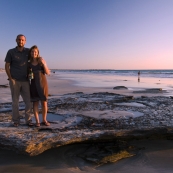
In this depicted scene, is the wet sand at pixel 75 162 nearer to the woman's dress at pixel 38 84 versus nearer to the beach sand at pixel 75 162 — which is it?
the beach sand at pixel 75 162

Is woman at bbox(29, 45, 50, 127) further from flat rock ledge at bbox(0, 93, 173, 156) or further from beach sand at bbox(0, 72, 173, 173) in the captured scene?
beach sand at bbox(0, 72, 173, 173)

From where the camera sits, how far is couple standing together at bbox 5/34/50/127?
14.5 ft

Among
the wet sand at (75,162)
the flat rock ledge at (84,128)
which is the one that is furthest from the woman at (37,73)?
the wet sand at (75,162)

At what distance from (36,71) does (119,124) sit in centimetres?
230

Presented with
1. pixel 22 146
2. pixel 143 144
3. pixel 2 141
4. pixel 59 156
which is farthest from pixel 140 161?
pixel 2 141

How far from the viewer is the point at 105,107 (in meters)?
7.10

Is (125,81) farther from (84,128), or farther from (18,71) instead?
(18,71)

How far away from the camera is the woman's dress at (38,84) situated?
454 cm

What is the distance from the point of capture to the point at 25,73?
14.9ft

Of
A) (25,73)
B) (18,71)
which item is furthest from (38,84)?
(18,71)

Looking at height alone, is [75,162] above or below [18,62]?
below

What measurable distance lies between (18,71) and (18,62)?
0.66 ft

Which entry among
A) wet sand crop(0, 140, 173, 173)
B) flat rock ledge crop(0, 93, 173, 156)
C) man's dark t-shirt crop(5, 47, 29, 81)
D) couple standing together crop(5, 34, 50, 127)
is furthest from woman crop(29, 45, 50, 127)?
wet sand crop(0, 140, 173, 173)

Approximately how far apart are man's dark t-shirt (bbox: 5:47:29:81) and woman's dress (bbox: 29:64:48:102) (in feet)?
0.57
